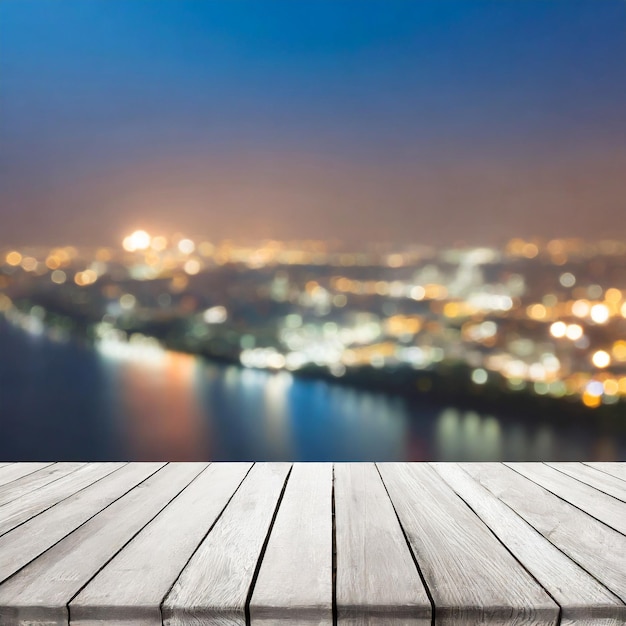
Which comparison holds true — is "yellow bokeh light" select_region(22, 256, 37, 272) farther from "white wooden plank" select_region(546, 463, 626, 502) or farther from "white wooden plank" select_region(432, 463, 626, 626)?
"white wooden plank" select_region(546, 463, 626, 502)

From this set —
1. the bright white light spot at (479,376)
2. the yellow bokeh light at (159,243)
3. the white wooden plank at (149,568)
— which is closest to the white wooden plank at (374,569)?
the white wooden plank at (149,568)

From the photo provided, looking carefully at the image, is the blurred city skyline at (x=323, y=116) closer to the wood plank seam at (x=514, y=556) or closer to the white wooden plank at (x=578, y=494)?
the white wooden plank at (x=578, y=494)

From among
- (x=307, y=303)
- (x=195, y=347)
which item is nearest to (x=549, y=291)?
(x=307, y=303)

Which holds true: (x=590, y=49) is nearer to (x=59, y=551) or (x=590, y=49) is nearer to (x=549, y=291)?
(x=549, y=291)

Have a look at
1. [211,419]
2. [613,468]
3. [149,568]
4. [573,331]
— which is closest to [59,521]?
[149,568]

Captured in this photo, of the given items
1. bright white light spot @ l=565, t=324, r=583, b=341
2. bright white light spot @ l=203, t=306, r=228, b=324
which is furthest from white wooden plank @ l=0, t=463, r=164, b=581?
bright white light spot @ l=565, t=324, r=583, b=341

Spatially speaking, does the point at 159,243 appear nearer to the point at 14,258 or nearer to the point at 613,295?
the point at 14,258
